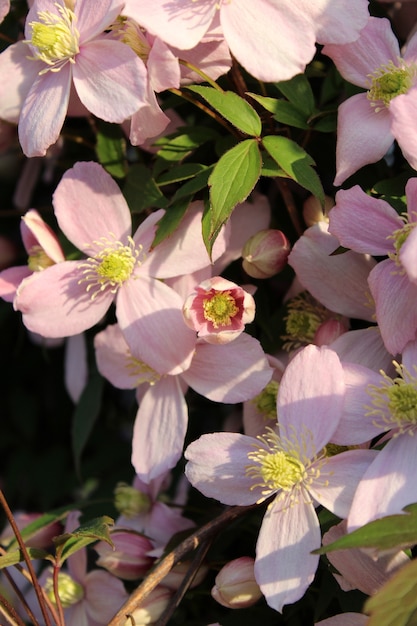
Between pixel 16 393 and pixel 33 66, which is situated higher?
pixel 33 66

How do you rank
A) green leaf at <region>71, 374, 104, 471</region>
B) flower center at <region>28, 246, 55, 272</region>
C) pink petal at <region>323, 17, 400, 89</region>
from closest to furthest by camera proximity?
pink petal at <region>323, 17, 400, 89</region> < flower center at <region>28, 246, 55, 272</region> < green leaf at <region>71, 374, 104, 471</region>

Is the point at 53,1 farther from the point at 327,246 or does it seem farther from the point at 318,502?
the point at 318,502

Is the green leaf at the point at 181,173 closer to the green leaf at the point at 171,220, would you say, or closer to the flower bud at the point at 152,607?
the green leaf at the point at 171,220

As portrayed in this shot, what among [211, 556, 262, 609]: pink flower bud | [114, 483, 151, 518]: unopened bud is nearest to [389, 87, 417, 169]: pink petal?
[211, 556, 262, 609]: pink flower bud

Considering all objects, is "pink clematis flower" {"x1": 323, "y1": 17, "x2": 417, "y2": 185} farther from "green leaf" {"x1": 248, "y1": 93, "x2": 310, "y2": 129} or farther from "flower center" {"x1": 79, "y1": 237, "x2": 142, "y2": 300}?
"flower center" {"x1": 79, "y1": 237, "x2": 142, "y2": 300}

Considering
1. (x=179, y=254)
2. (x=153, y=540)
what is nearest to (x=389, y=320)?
(x=179, y=254)

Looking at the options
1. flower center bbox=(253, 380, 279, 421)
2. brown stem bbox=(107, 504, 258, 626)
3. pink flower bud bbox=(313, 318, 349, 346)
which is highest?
pink flower bud bbox=(313, 318, 349, 346)
